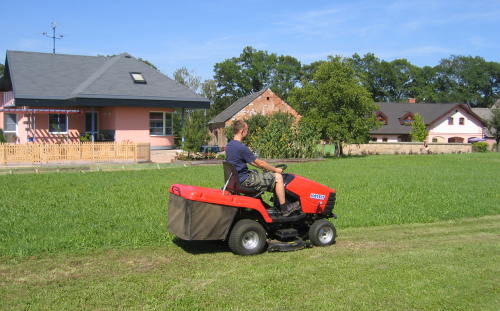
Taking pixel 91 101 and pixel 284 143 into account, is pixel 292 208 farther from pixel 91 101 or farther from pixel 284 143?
pixel 91 101

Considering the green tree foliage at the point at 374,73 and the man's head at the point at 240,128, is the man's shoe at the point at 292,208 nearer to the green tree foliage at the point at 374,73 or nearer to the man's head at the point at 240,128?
the man's head at the point at 240,128

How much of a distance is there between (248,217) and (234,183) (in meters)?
0.60

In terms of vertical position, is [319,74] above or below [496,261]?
above

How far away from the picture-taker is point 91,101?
22.8 metres

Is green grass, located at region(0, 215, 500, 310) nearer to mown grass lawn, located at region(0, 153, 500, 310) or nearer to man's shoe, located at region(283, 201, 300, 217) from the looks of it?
mown grass lawn, located at region(0, 153, 500, 310)

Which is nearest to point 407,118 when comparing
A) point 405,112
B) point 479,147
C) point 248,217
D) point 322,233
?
point 405,112

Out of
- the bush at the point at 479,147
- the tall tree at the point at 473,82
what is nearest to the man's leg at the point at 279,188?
the bush at the point at 479,147

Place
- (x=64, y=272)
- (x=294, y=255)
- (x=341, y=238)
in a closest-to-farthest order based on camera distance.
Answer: (x=64, y=272) → (x=294, y=255) → (x=341, y=238)

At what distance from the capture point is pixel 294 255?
6312 mm

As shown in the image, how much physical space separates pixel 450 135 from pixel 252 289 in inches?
2424

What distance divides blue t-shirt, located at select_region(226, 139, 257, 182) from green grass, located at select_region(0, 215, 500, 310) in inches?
48.2

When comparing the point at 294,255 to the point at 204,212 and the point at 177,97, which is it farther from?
the point at 177,97

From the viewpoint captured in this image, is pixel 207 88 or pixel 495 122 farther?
pixel 207 88

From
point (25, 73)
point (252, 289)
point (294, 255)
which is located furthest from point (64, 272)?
point (25, 73)
